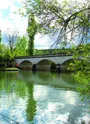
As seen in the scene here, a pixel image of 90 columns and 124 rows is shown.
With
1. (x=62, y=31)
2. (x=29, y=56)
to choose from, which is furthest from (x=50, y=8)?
(x=29, y=56)

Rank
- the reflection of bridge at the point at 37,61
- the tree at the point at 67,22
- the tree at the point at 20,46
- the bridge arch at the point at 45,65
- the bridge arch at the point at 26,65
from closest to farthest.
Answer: the tree at the point at 67,22
the reflection of bridge at the point at 37,61
the bridge arch at the point at 45,65
the tree at the point at 20,46
the bridge arch at the point at 26,65

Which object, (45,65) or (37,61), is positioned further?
(45,65)

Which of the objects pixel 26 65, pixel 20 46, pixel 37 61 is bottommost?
pixel 26 65

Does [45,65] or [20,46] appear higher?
[20,46]

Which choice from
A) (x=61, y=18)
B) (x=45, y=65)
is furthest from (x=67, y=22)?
(x=45, y=65)

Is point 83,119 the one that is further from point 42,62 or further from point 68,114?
point 42,62

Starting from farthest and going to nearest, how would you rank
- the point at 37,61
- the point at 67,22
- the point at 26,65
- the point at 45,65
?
the point at 26,65
the point at 45,65
the point at 37,61
the point at 67,22

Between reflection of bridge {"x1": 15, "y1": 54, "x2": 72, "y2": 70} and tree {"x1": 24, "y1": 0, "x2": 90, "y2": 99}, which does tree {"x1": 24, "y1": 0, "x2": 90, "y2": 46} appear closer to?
tree {"x1": 24, "y1": 0, "x2": 90, "y2": 99}

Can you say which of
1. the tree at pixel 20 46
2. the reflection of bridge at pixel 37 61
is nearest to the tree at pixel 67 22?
the reflection of bridge at pixel 37 61

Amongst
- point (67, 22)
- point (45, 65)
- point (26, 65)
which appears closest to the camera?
point (67, 22)

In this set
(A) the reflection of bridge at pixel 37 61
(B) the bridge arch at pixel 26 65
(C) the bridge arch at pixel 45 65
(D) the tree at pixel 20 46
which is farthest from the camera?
(B) the bridge arch at pixel 26 65

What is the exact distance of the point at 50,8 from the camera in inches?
300

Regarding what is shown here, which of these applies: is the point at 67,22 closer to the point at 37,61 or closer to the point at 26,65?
the point at 37,61

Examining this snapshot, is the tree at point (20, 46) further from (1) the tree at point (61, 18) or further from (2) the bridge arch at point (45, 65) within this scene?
(1) the tree at point (61, 18)
